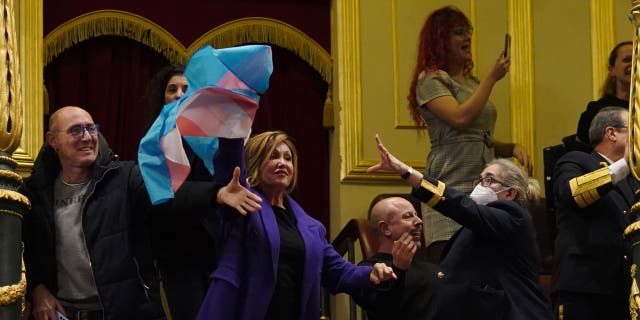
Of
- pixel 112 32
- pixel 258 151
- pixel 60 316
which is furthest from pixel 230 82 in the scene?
pixel 112 32

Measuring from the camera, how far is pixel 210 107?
Result: 445cm

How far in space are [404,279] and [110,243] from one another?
1187 millimetres

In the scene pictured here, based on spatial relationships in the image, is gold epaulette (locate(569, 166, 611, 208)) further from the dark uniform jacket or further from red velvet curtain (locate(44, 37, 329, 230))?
red velvet curtain (locate(44, 37, 329, 230))

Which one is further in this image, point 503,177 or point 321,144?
point 321,144

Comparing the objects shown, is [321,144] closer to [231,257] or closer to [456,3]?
[456,3]

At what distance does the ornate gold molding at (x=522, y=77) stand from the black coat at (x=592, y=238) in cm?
205

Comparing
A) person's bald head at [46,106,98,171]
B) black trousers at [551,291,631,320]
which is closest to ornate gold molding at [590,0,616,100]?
black trousers at [551,291,631,320]

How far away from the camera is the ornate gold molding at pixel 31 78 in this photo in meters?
6.67

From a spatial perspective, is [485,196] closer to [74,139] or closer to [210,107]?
[210,107]

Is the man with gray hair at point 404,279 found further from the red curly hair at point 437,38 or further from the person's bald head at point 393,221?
the red curly hair at point 437,38

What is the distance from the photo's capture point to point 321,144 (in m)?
7.75

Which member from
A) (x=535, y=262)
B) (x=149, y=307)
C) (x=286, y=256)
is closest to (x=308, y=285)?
(x=286, y=256)

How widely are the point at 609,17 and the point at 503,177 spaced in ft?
9.28

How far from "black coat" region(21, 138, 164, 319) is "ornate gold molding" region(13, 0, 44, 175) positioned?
1.85 m
